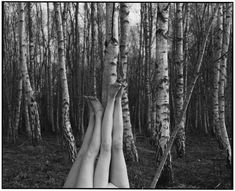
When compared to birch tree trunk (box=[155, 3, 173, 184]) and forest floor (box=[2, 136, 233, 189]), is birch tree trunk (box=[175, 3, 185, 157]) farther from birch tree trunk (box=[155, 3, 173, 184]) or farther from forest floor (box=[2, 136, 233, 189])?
birch tree trunk (box=[155, 3, 173, 184])

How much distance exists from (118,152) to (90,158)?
0.78 feet

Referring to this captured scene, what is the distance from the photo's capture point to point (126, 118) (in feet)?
19.5

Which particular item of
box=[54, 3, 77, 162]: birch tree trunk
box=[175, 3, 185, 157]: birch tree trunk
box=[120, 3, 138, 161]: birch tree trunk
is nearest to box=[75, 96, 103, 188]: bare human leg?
box=[120, 3, 138, 161]: birch tree trunk

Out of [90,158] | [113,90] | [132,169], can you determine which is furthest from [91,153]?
[132,169]

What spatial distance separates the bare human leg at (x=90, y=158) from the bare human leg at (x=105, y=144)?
4 cm

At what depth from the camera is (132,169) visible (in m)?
5.21

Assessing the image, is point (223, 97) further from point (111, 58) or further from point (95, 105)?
point (95, 105)

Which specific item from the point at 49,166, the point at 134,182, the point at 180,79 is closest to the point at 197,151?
the point at 180,79

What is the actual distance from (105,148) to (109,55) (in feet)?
4.66

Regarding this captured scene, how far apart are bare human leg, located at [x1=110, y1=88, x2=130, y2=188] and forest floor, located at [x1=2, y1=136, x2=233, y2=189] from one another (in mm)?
2061

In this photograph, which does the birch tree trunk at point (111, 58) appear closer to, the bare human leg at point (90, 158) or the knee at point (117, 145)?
the bare human leg at point (90, 158)

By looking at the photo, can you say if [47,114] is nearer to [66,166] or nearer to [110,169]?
[66,166]

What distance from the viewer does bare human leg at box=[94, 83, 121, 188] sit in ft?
7.75

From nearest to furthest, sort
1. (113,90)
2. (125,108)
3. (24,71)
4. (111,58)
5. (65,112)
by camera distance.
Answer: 1. (113,90)
2. (111,58)
3. (65,112)
4. (125,108)
5. (24,71)
